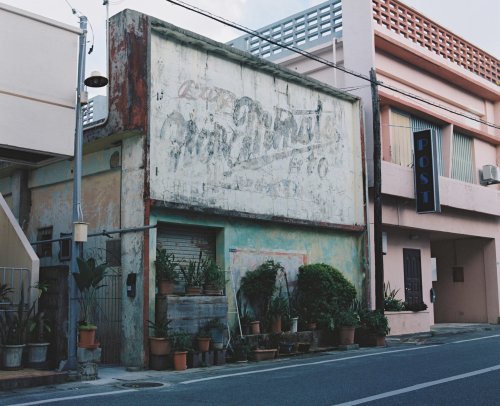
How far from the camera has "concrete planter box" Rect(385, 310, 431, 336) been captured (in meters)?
20.3

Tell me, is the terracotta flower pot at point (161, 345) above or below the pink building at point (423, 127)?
below

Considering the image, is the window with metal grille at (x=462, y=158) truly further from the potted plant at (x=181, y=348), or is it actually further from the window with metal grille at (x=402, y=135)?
the potted plant at (x=181, y=348)

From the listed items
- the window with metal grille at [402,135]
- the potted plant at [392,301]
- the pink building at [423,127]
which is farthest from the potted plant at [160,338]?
the window with metal grille at [402,135]

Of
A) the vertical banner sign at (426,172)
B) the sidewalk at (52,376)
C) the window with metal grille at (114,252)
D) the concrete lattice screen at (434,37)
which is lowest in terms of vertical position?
the sidewalk at (52,376)

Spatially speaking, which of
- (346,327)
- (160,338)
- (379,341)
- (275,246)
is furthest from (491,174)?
(160,338)

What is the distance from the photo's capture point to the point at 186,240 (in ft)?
48.5

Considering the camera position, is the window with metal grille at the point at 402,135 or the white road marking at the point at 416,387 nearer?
the white road marking at the point at 416,387

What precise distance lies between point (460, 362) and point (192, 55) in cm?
902

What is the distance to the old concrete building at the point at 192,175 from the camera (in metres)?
13.5

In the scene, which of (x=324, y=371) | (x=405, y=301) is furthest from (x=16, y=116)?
(x=405, y=301)

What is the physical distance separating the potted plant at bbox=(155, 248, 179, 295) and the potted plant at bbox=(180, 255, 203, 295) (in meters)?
0.43

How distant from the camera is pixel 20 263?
12.7m

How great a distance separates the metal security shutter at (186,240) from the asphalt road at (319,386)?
3070 millimetres

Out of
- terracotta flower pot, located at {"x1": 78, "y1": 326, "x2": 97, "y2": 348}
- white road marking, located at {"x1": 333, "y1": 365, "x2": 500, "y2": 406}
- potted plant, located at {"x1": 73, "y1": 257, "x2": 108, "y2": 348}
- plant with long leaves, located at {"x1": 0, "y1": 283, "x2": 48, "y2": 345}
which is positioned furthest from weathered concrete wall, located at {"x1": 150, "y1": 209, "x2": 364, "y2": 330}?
white road marking, located at {"x1": 333, "y1": 365, "x2": 500, "y2": 406}
